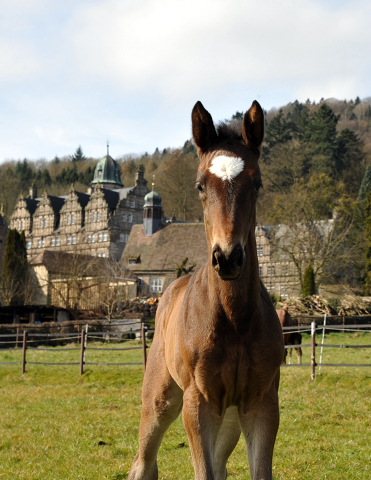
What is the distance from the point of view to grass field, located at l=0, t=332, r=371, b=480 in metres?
6.48

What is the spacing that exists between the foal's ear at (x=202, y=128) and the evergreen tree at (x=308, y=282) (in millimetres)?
36727

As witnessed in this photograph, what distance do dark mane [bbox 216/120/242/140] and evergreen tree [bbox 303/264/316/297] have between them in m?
36.6

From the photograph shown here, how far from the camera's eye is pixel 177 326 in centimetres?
411

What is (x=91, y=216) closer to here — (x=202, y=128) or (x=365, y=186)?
(x=365, y=186)

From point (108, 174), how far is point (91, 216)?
14.9 metres

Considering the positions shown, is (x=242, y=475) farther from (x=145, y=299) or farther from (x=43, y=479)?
(x=145, y=299)

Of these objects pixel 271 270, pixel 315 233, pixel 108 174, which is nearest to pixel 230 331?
pixel 315 233

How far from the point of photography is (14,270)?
4844cm

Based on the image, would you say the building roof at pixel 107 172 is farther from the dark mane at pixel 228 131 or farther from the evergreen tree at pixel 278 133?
the dark mane at pixel 228 131

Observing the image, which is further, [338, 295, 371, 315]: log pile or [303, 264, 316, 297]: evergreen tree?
[303, 264, 316, 297]: evergreen tree

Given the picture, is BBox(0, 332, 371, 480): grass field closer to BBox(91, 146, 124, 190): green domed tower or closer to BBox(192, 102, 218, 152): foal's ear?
BBox(192, 102, 218, 152): foal's ear

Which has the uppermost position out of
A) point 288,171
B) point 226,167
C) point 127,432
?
point 288,171

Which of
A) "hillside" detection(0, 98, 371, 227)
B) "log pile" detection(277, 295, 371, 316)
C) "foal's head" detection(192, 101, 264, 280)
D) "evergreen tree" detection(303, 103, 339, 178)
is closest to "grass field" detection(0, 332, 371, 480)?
"foal's head" detection(192, 101, 264, 280)

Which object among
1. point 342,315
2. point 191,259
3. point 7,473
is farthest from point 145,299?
point 7,473
